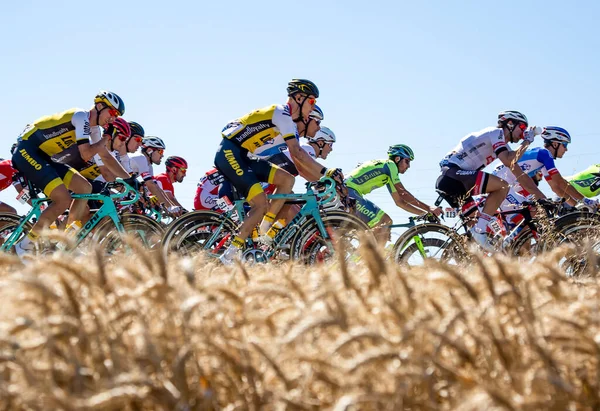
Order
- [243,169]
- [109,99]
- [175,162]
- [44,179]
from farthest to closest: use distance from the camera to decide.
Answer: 1. [175,162]
2. [109,99]
3. [44,179]
4. [243,169]

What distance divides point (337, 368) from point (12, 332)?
885 mm

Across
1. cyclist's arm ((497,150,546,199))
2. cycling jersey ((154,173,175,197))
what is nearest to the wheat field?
cyclist's arm ((497,150,546,199))

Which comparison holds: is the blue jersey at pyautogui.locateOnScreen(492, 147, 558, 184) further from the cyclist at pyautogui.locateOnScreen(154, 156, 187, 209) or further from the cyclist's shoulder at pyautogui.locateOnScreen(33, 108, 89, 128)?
the cyclist's shoulder at pyautogui.locateOnScreen(33, 108, 89, 128)

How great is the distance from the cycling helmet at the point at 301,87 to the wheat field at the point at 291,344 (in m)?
7.79

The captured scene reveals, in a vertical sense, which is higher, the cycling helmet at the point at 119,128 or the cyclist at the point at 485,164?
the cycling helmet at the point at 119,128

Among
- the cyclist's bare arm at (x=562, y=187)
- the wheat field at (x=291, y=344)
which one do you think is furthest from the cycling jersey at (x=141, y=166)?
the wheat field at (x=291, y=344)

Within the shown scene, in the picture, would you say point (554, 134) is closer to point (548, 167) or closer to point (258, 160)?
point (548, 167)

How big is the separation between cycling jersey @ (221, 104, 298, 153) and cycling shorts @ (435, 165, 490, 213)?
3.35 metres

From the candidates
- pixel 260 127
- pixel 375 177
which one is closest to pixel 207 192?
pixel 375 177

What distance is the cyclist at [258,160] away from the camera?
30.7 feet

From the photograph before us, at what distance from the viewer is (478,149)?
11.7m

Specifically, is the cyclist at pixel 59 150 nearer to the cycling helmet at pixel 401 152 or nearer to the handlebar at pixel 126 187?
the handlebar at pixel 126 187

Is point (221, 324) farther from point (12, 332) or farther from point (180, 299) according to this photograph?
point (12, 332)

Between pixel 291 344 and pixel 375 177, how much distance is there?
11.0m
